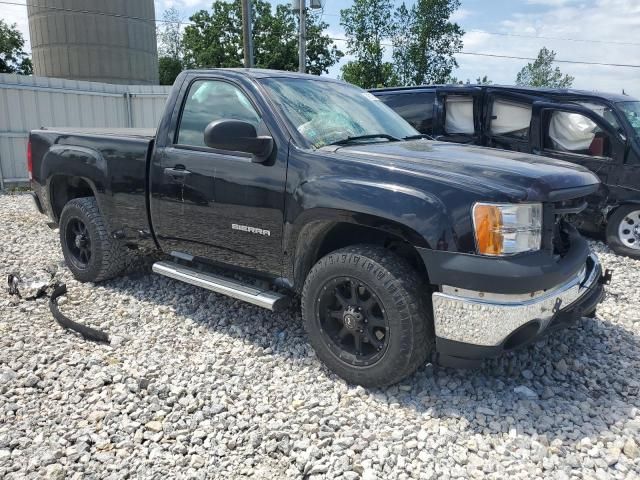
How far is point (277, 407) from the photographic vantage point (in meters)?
2.97

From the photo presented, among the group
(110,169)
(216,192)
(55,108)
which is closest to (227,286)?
(216,192)

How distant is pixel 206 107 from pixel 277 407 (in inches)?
88.1

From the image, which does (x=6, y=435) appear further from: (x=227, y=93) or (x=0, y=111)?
(x=0, y=111)

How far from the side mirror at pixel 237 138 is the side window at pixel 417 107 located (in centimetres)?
494

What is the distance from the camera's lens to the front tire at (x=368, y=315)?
283 cm

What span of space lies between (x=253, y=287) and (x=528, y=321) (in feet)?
5.95

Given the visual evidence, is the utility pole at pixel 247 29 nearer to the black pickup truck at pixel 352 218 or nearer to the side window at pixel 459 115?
the side window at pixel 459 115

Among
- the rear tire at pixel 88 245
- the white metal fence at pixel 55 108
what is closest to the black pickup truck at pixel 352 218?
the rear tire at pixel 88 245

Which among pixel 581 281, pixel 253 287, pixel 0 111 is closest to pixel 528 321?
pixel 581 281

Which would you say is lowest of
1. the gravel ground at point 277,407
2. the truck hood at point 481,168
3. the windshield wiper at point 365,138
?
the gravel ground at point 277,407

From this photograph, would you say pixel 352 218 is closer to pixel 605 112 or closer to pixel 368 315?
pixel 368 315

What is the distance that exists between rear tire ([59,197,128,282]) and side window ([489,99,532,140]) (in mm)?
5262

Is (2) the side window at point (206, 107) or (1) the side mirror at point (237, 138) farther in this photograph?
(2) the side window at point (206, 107)

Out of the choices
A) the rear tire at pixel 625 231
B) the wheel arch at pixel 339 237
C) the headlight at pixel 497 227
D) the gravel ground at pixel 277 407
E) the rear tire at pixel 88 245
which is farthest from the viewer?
the rear tire at pixel 625 231
